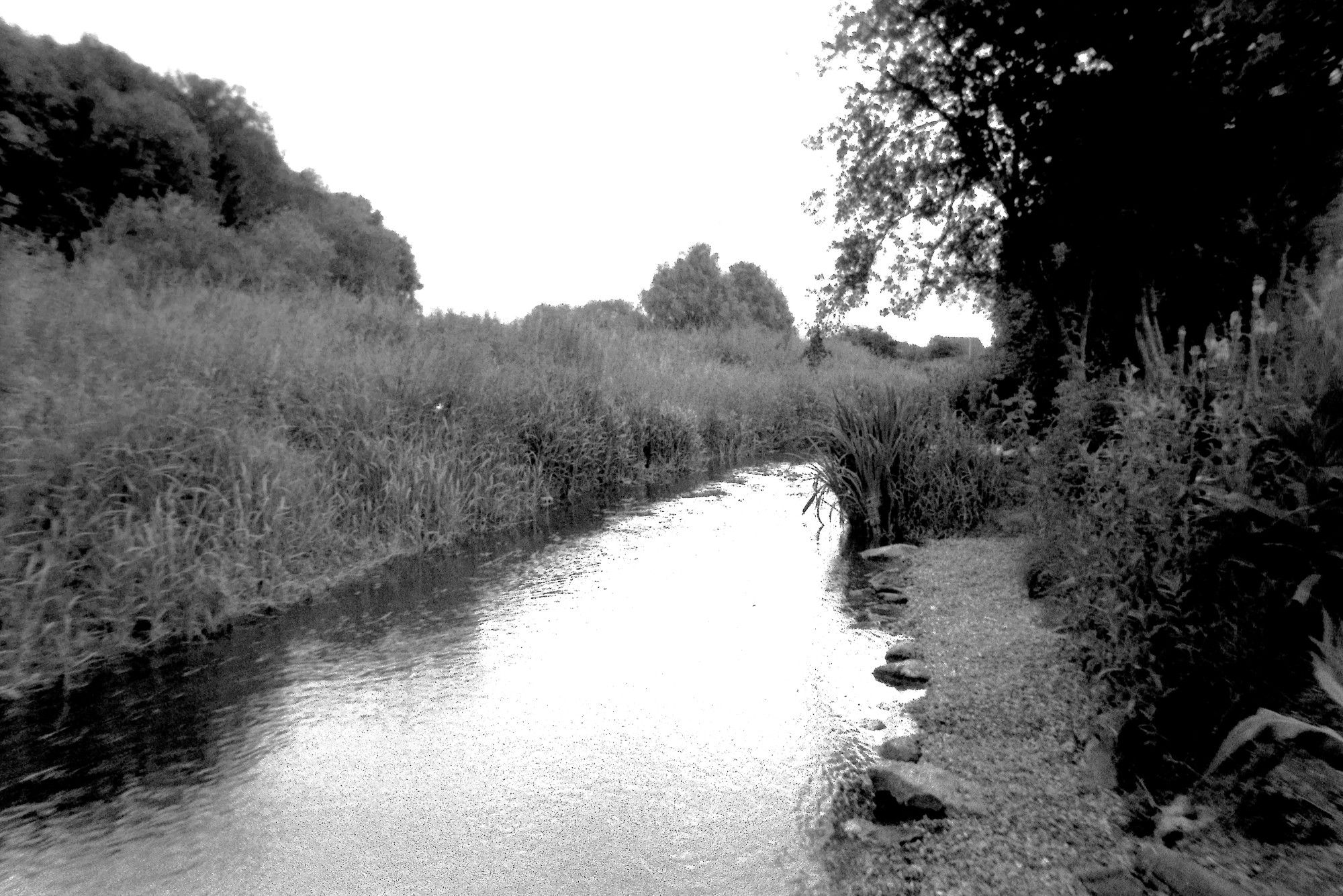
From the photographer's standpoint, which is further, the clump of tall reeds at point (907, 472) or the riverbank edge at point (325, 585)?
the clump of tall reeds at point (907, 472)

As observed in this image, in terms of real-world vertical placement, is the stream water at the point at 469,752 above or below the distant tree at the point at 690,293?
below

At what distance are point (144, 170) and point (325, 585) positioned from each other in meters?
10.0

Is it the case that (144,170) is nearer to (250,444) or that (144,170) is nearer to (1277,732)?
(250,444)

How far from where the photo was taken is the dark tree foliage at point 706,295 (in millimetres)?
33969

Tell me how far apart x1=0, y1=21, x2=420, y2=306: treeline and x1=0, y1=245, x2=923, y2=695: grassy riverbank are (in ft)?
5.35

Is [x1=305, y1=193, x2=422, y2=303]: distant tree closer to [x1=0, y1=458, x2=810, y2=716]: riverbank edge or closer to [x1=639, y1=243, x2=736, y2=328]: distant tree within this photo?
[x1=0, y1=458, x2=810, y2=716]: riverbank edge

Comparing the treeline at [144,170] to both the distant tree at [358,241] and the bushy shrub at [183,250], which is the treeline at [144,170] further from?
the distant tree at [358,241]

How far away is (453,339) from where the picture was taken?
A: 1134 cm

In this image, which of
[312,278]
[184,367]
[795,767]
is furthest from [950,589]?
[312,278]

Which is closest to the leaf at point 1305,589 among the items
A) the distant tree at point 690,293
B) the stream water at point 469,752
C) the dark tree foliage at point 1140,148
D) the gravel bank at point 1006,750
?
the gravel bank at point 1006,750

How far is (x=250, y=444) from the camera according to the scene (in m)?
6.43

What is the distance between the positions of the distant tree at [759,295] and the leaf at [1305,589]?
33810 millimetres

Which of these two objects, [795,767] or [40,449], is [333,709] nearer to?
[795,767]

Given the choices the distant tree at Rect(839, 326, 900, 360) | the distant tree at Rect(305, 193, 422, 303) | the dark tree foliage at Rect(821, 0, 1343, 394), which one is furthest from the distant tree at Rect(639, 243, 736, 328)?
the dark tree foliage at Rect(821, 0, 1343, 394)
